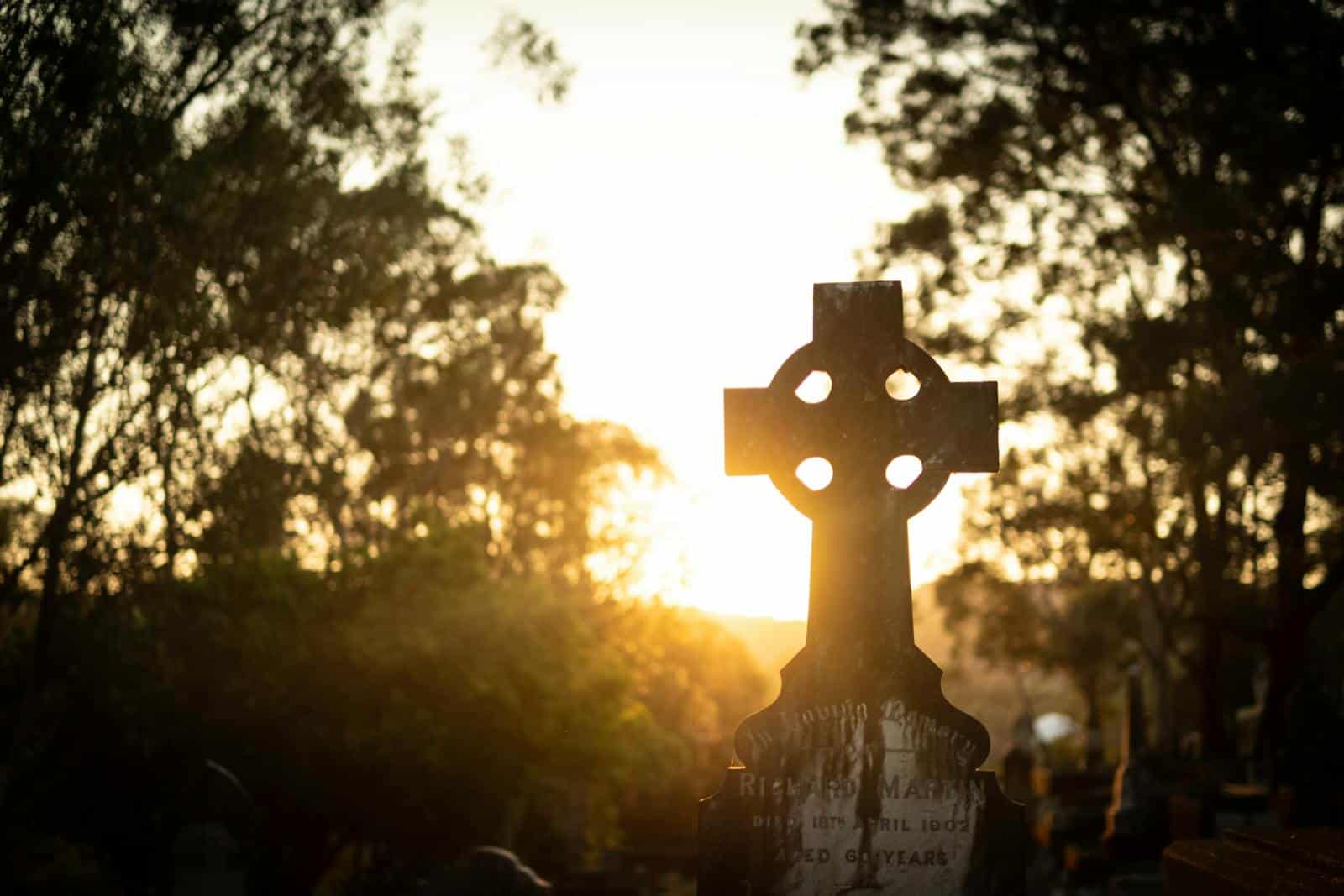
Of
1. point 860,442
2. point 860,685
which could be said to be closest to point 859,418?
point 860,442

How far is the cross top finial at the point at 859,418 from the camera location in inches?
262

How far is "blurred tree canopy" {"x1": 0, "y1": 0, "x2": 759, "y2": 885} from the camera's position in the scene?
41.3 ft

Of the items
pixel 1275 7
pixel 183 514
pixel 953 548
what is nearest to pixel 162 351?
pixel 183 514

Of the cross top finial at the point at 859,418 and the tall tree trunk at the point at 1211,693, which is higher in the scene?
the cross top finial at the point at 859,418

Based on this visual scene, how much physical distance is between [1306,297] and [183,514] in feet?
39.4

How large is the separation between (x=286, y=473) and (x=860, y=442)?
40.4 feet

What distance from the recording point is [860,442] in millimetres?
6680

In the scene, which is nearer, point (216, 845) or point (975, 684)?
point (216, 845)

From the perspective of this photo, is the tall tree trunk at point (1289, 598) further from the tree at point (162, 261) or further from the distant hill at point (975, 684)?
the distant hill at point (975, 684)

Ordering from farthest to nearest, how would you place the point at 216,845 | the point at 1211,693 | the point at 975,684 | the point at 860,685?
the point at 975,684 → the point at 1211,693 → the point at 216,845 → the point at 860,685

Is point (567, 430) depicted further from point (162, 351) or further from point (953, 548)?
point (162, 351)

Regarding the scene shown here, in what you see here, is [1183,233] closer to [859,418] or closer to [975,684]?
[859,418]

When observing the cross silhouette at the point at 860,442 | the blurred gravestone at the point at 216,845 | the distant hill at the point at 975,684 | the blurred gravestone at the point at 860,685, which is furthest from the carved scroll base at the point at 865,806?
the distant hill at the point at 975,684

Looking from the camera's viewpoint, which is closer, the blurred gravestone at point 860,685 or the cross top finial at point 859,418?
the blurred gravestone at point 860,685
